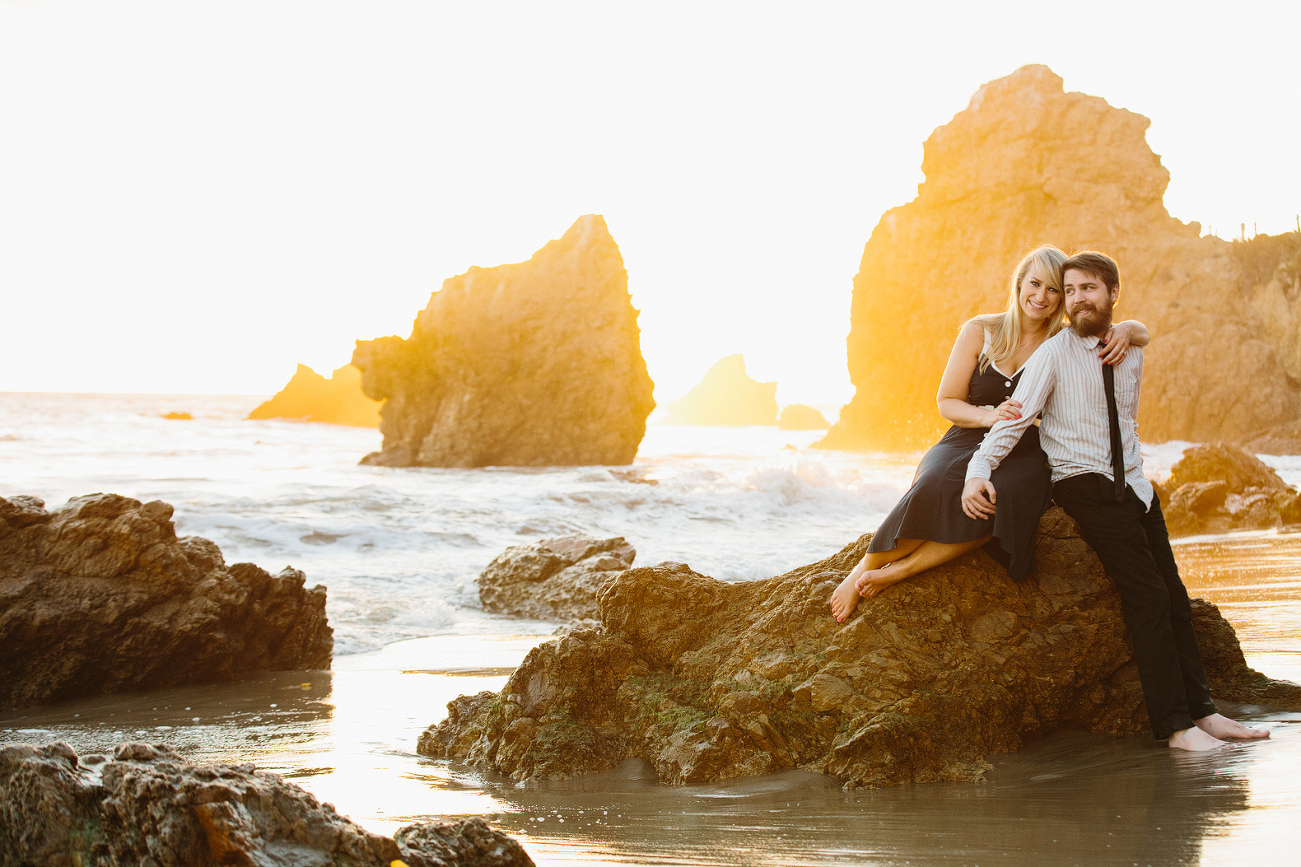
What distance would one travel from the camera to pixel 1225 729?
2998 millimetres

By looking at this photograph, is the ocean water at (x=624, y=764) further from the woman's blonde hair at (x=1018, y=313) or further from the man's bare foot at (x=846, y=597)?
the woman's blonde hair at (x=1018, y=313)

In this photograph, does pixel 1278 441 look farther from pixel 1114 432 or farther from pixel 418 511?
pixel 1114 432

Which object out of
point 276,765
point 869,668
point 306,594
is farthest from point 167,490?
point 869,668

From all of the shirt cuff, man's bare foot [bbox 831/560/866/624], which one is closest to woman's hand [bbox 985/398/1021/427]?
the shirt cuff

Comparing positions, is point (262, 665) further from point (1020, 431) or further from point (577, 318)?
point (577, 318)

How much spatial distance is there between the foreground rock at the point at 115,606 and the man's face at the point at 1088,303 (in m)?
4.89

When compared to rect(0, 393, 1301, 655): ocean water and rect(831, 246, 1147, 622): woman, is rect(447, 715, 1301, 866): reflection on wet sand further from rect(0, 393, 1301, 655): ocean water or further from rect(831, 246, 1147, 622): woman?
rect(0, 393, 1301, 655): ocean water

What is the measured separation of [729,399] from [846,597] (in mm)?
109192

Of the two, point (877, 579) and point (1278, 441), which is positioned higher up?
point (1278, 441)

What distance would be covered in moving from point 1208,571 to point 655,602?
6212mm

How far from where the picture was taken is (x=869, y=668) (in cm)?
305

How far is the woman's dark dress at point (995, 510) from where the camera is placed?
3.12 meters

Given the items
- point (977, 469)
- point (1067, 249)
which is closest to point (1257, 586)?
point (977, 469)

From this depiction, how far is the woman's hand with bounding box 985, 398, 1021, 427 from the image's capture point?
3.23 m
